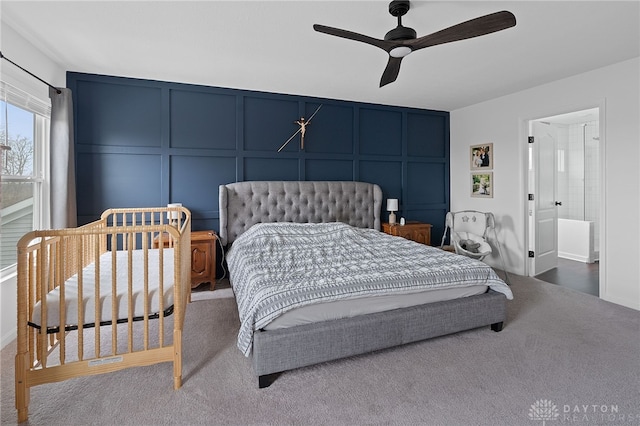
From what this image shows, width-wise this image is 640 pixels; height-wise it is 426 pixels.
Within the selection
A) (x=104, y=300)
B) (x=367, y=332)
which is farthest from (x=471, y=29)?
(x=104, y=300)

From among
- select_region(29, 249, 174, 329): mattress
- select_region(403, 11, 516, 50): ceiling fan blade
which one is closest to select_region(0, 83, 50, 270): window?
select_region(29, 249, 174, 329): mattress

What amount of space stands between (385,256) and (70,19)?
3.23 meters

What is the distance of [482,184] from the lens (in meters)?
5.04

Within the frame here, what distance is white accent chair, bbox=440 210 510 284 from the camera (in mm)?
4430

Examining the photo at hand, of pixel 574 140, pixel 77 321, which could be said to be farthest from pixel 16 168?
pixel 574 140

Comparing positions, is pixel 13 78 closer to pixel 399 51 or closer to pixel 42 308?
pixel 42 308

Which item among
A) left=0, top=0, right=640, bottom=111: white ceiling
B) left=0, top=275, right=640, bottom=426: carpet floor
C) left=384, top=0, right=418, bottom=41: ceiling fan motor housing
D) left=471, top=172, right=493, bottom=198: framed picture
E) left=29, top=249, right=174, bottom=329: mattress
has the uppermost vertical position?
left=0, top=0, right=640, bottom=111: white ceiling

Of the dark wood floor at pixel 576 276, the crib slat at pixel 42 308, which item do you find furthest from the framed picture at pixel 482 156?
the crib slat at pixel 42 308

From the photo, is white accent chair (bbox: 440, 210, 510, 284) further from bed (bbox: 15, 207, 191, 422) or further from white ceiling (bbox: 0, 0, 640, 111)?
bed (bbox: 15, 207, 191, 422)

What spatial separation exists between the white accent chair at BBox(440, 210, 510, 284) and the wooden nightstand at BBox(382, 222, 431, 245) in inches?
12.5

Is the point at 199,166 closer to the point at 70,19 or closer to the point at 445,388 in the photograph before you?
the point at 70,19

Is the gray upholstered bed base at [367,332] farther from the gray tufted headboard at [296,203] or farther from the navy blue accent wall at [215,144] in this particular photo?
the navy blue accent wall at [215,144]

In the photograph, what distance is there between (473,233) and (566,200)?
2435mm

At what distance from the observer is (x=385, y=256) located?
10.0 feet
